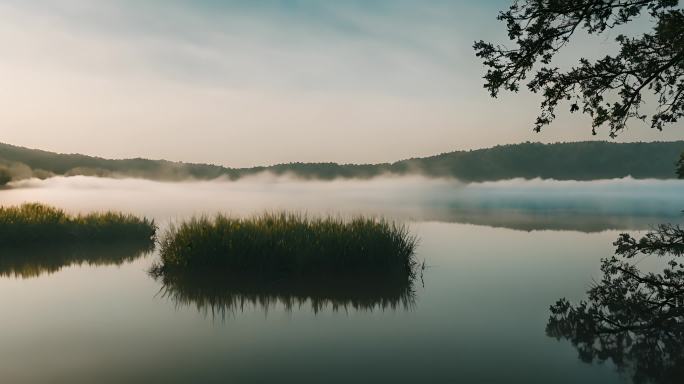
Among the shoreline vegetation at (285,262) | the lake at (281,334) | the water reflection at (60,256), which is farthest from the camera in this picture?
the water reflection at (60,256)

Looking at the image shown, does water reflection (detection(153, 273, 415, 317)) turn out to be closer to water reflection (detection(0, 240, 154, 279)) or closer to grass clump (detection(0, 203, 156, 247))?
water reflection (detection(0, 240, 154, 279))

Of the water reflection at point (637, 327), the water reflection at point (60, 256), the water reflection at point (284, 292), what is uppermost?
the water reflection at point (637, 327)

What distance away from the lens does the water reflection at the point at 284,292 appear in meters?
12.6

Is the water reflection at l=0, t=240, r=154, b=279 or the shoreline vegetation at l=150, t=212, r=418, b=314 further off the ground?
the shoreline vegetation at l=150, t=212, r=418, b=314

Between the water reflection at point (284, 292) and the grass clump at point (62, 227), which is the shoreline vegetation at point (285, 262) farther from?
the grass clump at point (62, 227)

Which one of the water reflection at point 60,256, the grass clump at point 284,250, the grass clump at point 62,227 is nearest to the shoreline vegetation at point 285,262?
the grass clump at point 284,250

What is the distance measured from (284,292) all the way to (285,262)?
1.96 metres

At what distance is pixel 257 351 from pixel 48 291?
321 inches

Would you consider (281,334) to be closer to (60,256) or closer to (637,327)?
(637,327)

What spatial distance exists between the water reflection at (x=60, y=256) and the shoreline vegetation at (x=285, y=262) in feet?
12.3

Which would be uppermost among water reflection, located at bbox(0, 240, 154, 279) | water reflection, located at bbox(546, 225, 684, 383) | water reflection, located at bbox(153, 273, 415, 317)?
water reflection, located at bbox(546, 225, 684, 383)

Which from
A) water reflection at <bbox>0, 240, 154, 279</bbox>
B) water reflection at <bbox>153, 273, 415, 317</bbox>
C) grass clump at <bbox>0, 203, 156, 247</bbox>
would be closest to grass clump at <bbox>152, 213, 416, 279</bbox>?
water reflection at <bbox>153, 273, 415, 317</bbox>

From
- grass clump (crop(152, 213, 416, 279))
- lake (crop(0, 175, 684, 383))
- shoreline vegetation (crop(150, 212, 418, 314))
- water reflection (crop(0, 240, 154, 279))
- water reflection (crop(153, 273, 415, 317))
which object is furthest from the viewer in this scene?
water reflection (crop(0, 240, 154, 279))

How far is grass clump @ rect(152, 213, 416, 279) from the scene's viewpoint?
15.7 m
